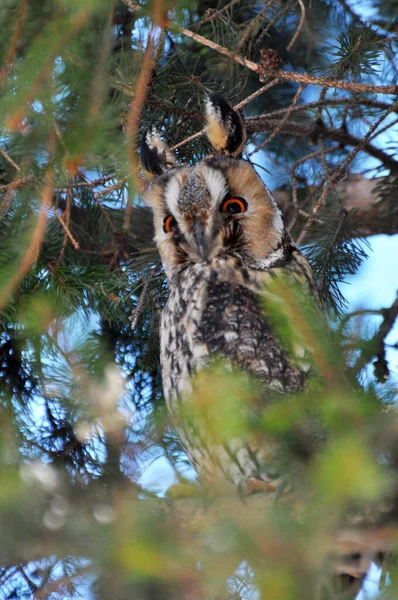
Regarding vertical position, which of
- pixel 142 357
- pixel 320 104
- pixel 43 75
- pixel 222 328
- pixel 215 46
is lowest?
pixel 222 328

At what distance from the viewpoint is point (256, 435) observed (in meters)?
1.11

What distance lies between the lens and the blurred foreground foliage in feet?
3.16

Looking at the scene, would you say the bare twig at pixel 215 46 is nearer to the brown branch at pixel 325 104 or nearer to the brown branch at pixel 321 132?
the brown branch at pixel 325 104

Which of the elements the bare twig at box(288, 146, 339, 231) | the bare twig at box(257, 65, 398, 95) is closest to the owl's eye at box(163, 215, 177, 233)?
the bare twig at box(288, 146, 339, 231)

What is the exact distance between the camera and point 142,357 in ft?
8.57

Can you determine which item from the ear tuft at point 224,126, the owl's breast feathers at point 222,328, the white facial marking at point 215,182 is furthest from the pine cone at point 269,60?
the owl's breast feathers at point 222,328

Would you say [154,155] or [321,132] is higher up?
[321,132]

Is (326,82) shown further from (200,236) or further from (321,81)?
(200,236)

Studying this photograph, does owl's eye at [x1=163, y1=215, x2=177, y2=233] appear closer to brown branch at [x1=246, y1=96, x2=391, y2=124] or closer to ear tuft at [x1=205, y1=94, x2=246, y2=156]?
ear tuft at [x1=205, y1=94, x2=246, y2=156]

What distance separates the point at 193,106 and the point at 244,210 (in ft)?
1.97

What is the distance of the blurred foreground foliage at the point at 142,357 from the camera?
3.16 ft

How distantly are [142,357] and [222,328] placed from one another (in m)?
0.65

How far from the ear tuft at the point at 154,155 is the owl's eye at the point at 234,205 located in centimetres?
31

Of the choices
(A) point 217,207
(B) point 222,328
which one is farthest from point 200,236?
(B) point 222,328
